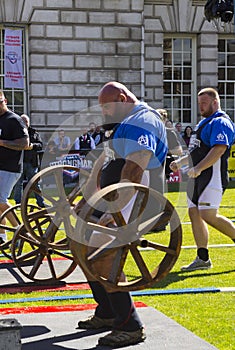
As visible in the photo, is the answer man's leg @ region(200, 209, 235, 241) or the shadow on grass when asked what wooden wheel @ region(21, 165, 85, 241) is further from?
man's leg @ region(200, 209, 235, 241)

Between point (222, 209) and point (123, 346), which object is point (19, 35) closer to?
point (222, 209)

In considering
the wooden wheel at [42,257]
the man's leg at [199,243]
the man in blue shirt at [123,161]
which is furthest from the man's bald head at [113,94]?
the man's leg at [199,243]

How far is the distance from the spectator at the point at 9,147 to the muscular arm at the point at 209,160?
99.2 inches

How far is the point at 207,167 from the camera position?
26.7 ft

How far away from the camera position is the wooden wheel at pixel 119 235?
195 inches

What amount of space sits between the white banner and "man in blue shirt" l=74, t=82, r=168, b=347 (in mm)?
17667

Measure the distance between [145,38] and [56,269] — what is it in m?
17.9

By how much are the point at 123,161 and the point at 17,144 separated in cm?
426

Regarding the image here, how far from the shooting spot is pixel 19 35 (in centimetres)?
2348

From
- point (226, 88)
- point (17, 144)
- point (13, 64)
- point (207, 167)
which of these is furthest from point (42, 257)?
point (226, 88)

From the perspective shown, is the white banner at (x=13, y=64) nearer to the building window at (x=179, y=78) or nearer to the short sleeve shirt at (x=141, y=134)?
the building window at (x=179, y=78)

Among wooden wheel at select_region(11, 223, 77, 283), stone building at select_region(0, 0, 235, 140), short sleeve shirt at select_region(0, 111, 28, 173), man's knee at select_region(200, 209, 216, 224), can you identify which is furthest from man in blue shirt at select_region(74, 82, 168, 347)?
stone building at select_region(0, 0, 235, 140)

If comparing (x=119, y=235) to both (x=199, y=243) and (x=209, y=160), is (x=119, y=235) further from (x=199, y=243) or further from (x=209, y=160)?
(x=199, y=243)

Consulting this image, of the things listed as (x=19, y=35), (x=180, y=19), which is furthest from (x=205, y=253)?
(x=180, y=19)
